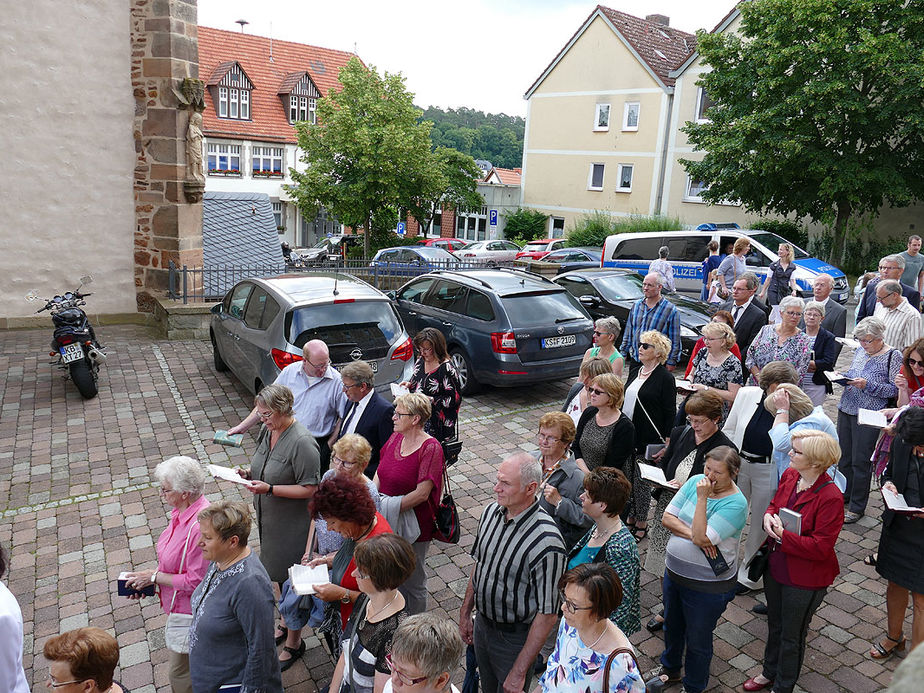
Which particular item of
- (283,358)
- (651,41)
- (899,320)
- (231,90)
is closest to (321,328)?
(283,358)

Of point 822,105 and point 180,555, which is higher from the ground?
point 822,105

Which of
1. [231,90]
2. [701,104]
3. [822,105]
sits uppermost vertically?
[231,90]

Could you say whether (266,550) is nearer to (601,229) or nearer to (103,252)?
(103,252)

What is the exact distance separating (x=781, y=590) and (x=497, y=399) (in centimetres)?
612

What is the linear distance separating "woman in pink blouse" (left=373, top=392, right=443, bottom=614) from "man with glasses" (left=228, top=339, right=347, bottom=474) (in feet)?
4.29

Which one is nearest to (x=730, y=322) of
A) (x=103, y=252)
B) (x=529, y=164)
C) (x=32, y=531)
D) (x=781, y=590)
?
(x=781, y=590)

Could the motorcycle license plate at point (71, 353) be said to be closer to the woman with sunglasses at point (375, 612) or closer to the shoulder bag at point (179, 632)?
the shoulder bag at point (179, 632)

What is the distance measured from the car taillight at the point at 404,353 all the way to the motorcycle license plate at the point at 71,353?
4385 millimetres

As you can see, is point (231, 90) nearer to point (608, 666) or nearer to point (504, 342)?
point (504, 342)

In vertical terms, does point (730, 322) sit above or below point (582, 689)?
above

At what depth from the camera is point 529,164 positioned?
124 feet

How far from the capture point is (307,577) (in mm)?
3445

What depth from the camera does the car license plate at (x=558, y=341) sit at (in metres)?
9.38

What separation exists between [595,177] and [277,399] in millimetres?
32477
